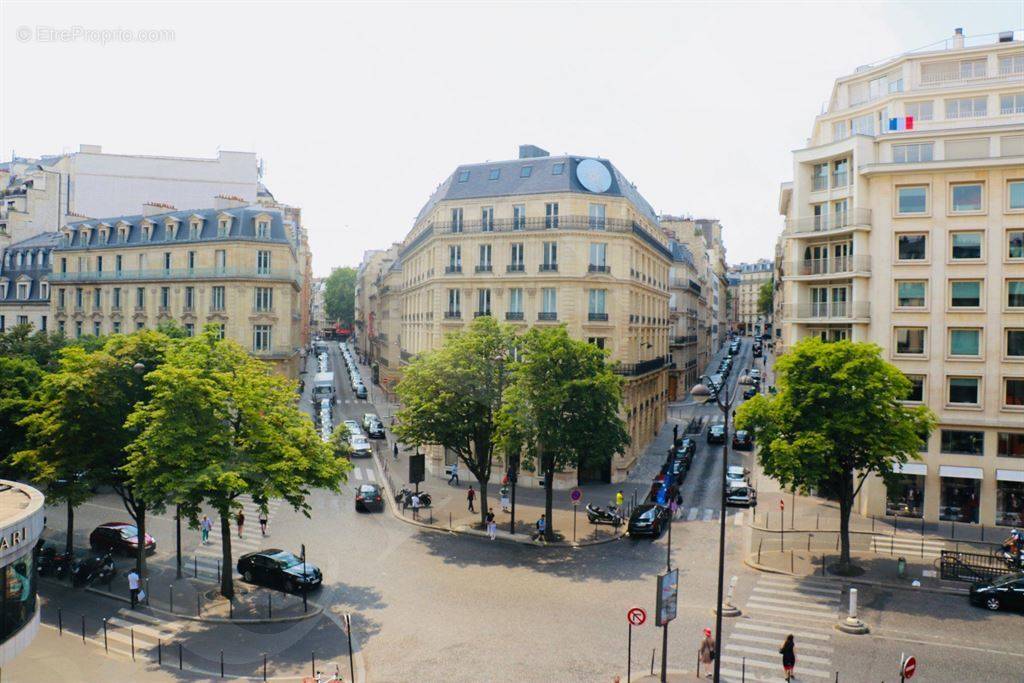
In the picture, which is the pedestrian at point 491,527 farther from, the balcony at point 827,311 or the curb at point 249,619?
the balcony at point 827,311

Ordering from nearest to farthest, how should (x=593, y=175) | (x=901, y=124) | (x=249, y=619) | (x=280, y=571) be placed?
(x=249, y=619)
(x=280, y=571)
(x=901, y=124)
(x=593, y=175)

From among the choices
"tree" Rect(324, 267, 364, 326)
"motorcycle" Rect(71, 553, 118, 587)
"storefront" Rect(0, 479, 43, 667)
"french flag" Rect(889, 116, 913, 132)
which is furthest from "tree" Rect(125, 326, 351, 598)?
"tree" Rect(324, 267, 364, 326)

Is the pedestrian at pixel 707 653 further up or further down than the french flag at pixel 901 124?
further down

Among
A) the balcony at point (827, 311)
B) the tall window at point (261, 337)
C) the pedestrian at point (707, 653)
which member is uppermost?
the balcony at point (827, 311)

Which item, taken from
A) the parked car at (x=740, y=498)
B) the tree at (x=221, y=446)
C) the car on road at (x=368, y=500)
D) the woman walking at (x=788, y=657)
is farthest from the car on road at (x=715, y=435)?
the woman walking at (x=788, y=657)

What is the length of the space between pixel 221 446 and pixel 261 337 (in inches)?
1448

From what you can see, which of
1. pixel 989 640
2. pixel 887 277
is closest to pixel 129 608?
pixel 989 640

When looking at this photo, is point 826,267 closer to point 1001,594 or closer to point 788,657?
point 1001,594

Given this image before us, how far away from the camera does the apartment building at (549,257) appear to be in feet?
156

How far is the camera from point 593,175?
48719 millimetres

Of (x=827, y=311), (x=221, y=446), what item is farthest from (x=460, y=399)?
(x=827, y=311)

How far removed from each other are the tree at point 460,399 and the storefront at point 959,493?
22.8 metres

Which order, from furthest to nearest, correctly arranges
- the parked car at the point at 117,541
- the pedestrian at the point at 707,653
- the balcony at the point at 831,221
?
the balcony at the point at 831,221
the parked car at the point at 117,541
the pedestrian at the point at 707,653

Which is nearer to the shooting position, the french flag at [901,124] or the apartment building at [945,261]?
the apartment building at [945,261]
